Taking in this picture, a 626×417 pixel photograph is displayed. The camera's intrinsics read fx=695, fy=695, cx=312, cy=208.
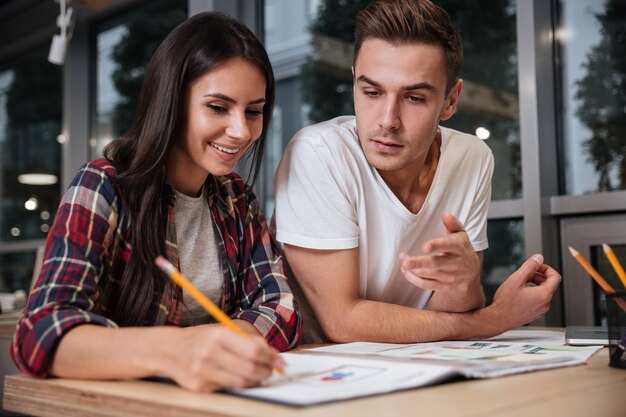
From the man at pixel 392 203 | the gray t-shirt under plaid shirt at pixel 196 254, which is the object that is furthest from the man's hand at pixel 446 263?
the gray t-shirt under plaid shirt at pixel 196 254

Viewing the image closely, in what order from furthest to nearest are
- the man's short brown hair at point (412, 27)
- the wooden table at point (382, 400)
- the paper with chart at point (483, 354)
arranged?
the man's short brown hair at point (412, 27) < the paper with chart at point (483, 354) < the wooden table at point (382, 400)

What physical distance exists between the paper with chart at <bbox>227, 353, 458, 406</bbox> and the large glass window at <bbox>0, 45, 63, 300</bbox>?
3135 millimetres

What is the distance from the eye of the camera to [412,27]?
1504mm

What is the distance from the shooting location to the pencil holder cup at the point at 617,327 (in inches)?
39.1

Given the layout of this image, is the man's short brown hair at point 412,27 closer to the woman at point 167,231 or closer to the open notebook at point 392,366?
the woman at point 167,231

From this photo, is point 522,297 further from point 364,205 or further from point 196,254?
point 196,254

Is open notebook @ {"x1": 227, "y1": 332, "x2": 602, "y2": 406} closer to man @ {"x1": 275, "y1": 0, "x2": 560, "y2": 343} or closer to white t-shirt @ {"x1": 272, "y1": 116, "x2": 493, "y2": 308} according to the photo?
man @ {"x1": 275, "y1": 0, "x2": 560, "y2": 343}

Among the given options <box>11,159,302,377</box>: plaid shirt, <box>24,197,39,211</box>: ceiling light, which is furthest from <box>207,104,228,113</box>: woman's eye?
<box>24,197,39,211</box>: ceiling light

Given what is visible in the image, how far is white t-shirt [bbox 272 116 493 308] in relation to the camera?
1422 millimetres

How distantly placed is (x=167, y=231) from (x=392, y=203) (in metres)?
0.52

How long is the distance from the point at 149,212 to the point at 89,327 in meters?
0.29

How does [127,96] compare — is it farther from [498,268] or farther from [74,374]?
[74,374]

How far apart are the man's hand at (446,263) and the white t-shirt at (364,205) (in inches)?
9.0

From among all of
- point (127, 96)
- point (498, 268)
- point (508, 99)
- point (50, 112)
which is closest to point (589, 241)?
point (498, 268)
